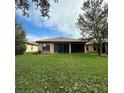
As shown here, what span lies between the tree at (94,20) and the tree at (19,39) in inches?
17.6

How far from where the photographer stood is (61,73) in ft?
7.08

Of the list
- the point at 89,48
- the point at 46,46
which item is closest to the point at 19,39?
the point at 46,46

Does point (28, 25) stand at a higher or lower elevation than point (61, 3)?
lower

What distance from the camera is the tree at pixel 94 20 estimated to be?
2.14 m

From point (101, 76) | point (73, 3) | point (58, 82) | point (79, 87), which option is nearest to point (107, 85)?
point (101, 76)

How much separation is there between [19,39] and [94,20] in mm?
614

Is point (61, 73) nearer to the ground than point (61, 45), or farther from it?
nearer to the ground

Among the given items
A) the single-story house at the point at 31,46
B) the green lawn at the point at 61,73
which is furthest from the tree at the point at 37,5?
the green lawn at the point at 61,73

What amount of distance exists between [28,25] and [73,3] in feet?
1.29

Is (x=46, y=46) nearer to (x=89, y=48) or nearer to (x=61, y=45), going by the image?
(x=61, y=45)

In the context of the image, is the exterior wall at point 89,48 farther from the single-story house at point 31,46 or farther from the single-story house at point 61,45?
the single-story house at point 31,46

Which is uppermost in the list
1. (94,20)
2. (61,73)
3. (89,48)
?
(94,20)
